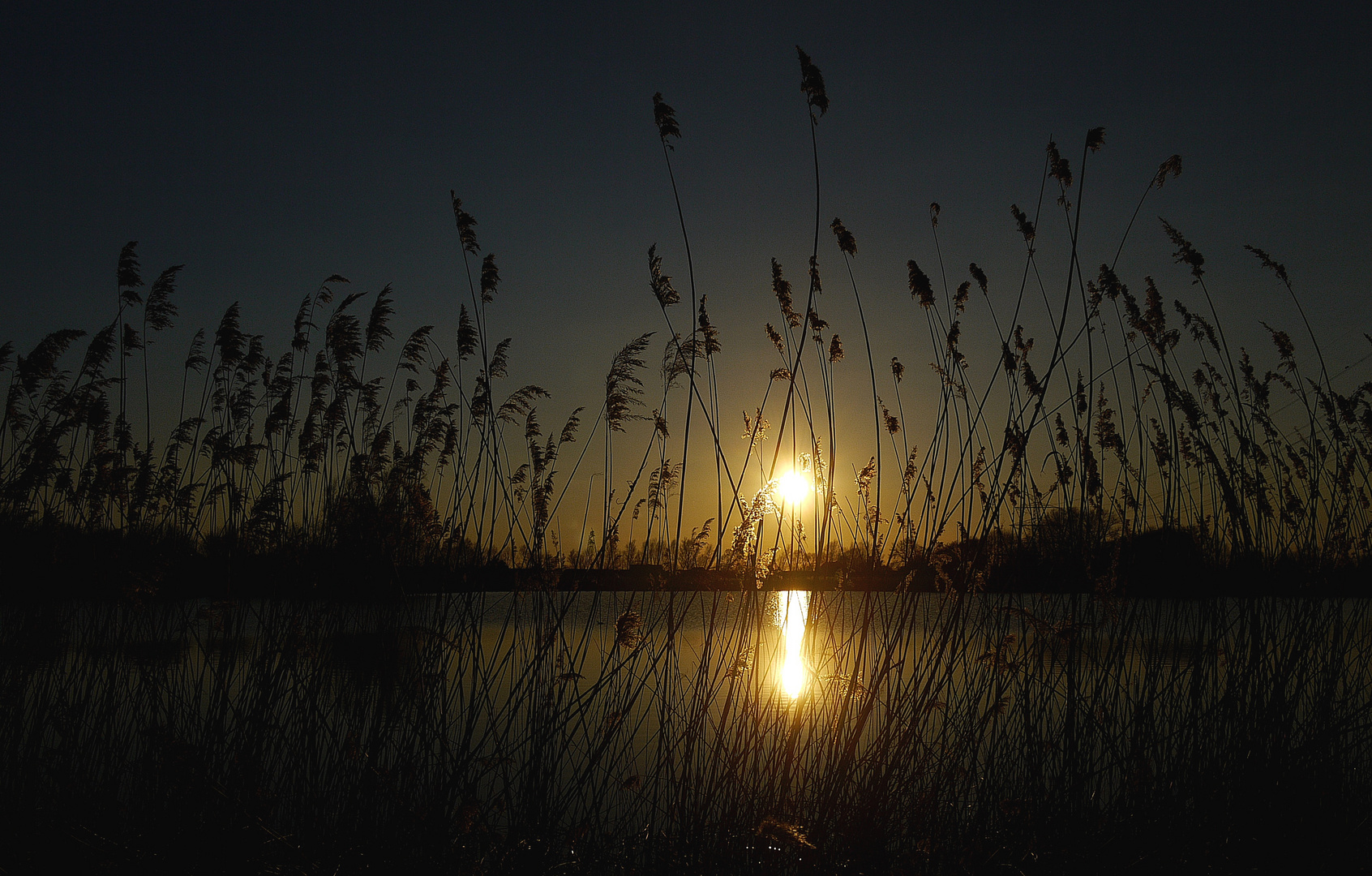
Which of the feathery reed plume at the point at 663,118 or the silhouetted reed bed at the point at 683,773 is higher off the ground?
the feathery reed plume at the point at 663,118

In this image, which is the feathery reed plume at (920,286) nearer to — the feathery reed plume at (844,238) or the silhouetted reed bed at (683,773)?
the feathery reed plume at (844,238)

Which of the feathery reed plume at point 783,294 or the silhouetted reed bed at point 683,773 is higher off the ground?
the feathery reed plume at point 783,294

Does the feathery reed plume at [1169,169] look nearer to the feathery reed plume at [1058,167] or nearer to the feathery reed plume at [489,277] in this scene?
the feathery reed plume at [1058,167]

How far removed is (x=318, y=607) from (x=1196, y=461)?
15.0ft

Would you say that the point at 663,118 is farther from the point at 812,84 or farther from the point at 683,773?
the point at 683,773

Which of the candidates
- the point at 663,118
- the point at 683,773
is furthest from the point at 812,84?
the point at 683,773

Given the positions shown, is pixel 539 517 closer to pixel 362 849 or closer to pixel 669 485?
pixel 669 485

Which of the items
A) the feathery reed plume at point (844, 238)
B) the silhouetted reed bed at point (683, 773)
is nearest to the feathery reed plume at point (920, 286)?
the feathery reed plume at point (844, 238)

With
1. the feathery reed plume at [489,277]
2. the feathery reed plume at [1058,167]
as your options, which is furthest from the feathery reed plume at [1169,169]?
the feathery reed plume at [489,277]

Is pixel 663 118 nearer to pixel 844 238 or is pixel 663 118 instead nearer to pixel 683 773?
pixel 844 238

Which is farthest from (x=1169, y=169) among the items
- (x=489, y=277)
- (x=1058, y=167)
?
(x=489, y=277)

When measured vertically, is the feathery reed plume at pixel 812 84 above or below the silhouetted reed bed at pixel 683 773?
above

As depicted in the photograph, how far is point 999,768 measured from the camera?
3.35 m

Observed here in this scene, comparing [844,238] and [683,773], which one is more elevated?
[844,238]
